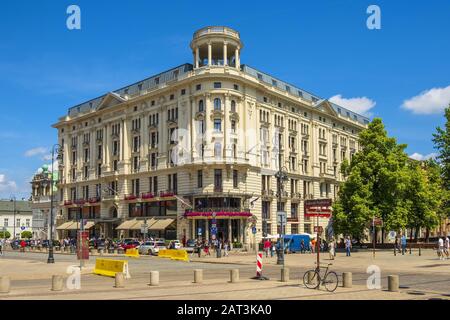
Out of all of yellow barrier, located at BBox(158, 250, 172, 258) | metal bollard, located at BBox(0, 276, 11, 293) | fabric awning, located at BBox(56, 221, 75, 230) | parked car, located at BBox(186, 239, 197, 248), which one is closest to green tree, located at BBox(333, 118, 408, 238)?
parked car, located at BBox(186, 239, 197, 248)

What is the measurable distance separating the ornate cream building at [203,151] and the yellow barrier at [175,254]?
22.6ft

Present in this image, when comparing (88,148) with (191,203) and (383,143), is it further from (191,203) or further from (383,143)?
(383,143)

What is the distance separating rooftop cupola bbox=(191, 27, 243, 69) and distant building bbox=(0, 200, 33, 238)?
94443 mm

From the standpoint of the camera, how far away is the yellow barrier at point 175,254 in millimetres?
46562

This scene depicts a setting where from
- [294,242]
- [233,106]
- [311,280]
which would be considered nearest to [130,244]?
[294,242]

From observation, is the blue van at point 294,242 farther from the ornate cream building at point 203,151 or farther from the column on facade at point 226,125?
the column on facade at point 226,125

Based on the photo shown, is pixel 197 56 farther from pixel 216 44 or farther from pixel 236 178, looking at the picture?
pixel 236 178

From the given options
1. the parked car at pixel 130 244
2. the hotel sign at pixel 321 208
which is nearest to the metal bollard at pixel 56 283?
the hotel sign at pixel 321 208

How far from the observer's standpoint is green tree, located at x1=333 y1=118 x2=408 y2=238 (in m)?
58.3

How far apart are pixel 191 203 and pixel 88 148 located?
29.5m

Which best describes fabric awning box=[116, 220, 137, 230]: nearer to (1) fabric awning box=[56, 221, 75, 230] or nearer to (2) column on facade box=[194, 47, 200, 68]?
(1) fabric awning box=[56, 221, 75, 230]

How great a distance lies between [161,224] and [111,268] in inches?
1656

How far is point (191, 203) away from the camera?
67.2m
